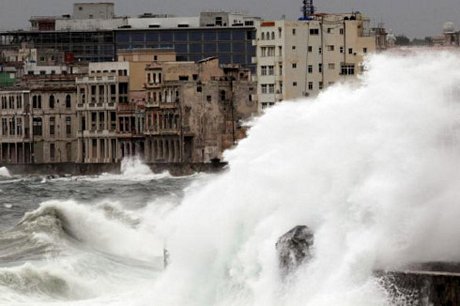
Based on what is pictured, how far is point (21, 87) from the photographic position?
418 feet

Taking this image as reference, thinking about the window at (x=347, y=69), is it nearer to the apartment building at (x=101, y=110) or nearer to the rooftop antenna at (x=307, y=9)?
the rooftop antenna at (x=307, y=9)

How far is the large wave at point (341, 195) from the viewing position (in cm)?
1731

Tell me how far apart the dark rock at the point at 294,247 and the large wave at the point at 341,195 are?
0.10m

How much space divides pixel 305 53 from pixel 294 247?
7337 cm

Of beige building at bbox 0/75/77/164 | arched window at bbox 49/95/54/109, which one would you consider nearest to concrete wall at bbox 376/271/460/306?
beige building at bbox 0/75/77/164

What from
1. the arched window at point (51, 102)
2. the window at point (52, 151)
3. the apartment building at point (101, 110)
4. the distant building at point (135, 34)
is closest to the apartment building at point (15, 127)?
the window at point (52, 151)

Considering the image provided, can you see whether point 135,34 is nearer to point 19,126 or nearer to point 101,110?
point 19,126

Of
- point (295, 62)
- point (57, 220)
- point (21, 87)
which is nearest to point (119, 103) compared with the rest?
point (21, 87)

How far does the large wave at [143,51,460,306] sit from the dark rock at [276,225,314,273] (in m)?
0.10

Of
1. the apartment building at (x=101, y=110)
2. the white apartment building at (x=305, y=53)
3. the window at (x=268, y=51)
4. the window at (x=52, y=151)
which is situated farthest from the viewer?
the window at (x=52, y=151)

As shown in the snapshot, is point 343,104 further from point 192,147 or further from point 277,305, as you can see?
point 192,147

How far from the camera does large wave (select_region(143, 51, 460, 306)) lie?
17312 millimetres

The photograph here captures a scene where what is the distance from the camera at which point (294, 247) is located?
17656 millimetres

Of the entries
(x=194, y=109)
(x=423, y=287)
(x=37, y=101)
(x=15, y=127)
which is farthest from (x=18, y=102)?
(x=423, y=287)
